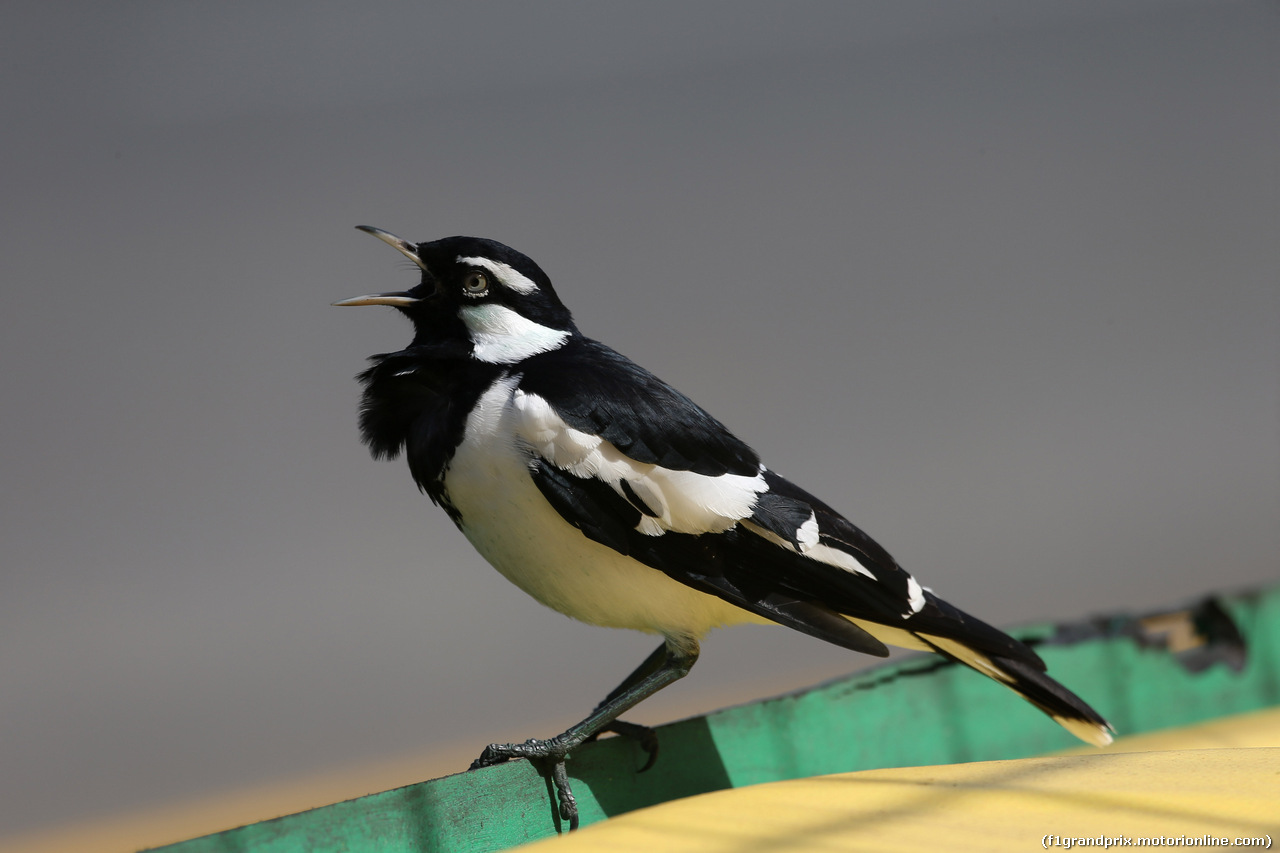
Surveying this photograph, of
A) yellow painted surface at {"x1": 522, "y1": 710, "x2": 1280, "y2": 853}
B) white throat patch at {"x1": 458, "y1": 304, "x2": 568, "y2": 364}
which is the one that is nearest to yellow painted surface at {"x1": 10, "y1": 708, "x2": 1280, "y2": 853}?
yellow painted surface at {"x1": 522, "y1": 710, "x2": 1280, "y2": 853}

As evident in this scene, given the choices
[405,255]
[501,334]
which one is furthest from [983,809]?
[405,255]

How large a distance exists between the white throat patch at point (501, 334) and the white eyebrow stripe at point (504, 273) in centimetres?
3

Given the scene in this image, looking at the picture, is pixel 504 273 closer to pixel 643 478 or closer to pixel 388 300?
pixel 388 300

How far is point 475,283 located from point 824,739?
672mm

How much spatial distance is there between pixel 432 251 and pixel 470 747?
154 centimetres

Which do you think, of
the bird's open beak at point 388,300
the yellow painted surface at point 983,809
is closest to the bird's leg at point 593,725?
the yellow painted surface at point 983,809

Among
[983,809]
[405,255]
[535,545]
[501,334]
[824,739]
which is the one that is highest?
[405,255]

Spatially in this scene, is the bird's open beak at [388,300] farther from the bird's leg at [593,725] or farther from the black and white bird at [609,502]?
the bird's leg at [593,725]

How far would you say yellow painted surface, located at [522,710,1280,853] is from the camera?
0.69 meters

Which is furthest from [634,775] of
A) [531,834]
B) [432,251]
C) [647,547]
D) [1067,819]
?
[432,251]

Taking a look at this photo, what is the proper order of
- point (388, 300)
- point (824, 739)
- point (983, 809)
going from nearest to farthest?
point (983, 809) → point (388, 300) → point (824, 739)

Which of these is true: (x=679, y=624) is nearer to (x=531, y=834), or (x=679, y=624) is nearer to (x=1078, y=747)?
(x=531, y=834)

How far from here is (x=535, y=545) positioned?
958 millimetres

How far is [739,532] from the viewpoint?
974 mm
